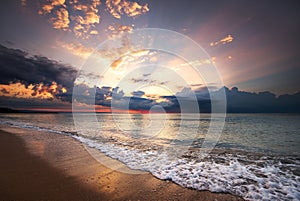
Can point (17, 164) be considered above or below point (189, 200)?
below


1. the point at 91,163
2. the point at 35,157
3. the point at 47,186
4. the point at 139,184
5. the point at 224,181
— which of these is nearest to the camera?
the point at 47,186

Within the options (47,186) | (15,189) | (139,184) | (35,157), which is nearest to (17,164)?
(35,157)

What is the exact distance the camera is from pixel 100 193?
159 inches

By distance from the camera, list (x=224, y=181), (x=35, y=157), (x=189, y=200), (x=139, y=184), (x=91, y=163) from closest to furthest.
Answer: (x=189, y=200), (x=139, y=184), (x=224, y=181), (x=91, y=163), (x=35, y=157)

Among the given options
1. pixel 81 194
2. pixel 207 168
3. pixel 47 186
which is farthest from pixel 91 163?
pixel 207 168

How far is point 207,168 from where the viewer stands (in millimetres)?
6543

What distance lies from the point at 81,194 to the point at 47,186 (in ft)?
4.13

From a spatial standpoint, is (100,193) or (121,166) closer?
(100,193)

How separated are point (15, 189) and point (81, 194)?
1.96m

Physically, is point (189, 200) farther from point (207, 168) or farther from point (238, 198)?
point (207, 168)

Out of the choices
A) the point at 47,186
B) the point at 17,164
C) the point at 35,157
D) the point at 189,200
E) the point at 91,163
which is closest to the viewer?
the point at 189,200

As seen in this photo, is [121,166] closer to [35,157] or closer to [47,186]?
[47,186]

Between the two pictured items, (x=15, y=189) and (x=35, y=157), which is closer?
(x=15, y=189)

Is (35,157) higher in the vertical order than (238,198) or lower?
lower
